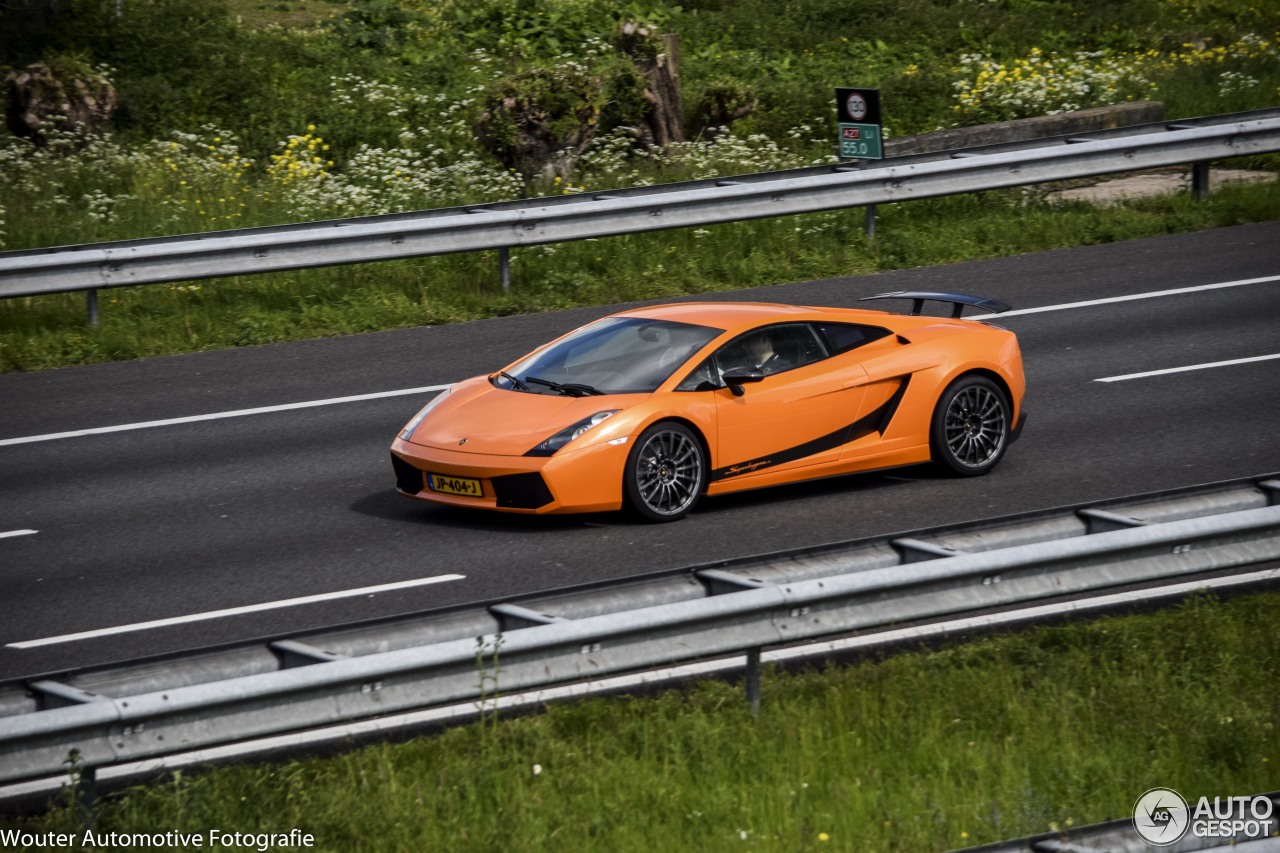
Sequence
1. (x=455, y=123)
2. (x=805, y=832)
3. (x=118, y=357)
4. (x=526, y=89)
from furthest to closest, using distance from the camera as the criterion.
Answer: (x=455, y=123) < (x=526, y=89) < (x=118, y=357) < (x=805, y=832)

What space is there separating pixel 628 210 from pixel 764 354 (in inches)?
258

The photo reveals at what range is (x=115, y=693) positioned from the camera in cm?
620

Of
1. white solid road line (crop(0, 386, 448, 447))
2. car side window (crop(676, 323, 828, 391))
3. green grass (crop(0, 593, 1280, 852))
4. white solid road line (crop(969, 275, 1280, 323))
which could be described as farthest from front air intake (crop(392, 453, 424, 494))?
white solid road line (crop(969, 275, 1280, 323))

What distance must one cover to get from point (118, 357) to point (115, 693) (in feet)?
30.4

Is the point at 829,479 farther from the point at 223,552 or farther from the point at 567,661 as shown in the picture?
the point at 567,661

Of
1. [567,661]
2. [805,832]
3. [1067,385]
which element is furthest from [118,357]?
[805,832]

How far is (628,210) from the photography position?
16.8 metres

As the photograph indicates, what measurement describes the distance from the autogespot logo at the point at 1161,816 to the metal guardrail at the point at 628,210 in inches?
436

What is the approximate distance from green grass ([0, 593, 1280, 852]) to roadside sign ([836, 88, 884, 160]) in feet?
36.9

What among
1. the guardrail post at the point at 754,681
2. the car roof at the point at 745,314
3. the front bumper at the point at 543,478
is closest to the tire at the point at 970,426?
the car roof at the point at 745,314

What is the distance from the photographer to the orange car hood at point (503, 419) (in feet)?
32.3

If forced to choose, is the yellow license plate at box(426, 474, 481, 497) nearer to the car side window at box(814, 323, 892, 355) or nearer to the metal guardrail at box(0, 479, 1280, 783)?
the car side window at box(814, 323, 892, 355)

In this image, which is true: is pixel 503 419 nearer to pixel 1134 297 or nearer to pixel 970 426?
pixel 970 426

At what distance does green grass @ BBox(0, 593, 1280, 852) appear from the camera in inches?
236
